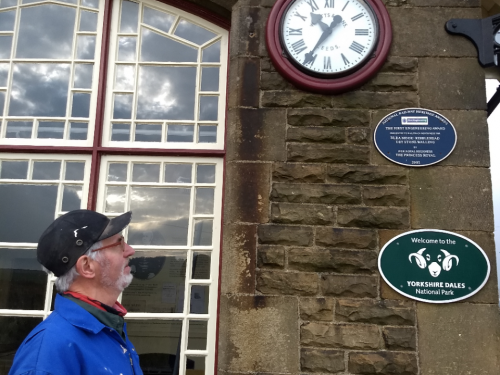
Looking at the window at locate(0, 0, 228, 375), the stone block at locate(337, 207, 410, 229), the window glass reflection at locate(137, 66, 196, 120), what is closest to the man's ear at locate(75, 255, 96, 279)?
the window at locate(0, 0, 228, 375)

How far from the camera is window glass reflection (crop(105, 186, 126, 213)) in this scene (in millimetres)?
3570

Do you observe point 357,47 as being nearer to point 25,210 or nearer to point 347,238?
point 347,238

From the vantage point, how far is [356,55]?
3.29 metres

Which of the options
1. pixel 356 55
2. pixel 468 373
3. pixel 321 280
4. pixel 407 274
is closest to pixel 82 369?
pixel 321 280

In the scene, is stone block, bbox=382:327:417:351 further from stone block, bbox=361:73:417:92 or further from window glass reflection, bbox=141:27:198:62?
window glass reflection, bbox=141:27:198:62

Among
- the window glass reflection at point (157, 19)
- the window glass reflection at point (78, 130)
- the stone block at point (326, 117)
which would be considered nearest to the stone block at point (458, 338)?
the stone block at point (326, 117)

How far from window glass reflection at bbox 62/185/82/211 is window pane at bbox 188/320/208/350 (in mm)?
1348

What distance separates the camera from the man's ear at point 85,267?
180 cm

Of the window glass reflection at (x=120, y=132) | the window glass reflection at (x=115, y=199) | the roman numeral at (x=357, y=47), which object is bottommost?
the window glass reflection at (x=115, y=199)

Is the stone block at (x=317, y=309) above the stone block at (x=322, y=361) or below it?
above

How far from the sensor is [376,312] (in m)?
2.90

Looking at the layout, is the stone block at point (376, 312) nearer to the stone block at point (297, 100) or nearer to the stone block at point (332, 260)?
the stone block at point (332, 260)

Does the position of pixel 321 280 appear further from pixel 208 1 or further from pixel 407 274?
pixel 208 1

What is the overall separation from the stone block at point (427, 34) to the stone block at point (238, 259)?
1776mm
